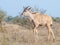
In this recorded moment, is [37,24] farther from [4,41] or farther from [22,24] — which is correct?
[22,24]

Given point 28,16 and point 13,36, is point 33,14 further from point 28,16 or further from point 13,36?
point 13,36

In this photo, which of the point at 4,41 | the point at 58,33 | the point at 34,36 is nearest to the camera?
the point at 4,41

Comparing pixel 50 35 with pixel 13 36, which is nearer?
pixel 13 36

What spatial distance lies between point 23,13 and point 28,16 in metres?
0.57

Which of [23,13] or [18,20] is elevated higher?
[23,13]

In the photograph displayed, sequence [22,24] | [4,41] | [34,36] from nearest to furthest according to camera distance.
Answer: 1. [4,41]
2. [34,36]
3. [22,24]

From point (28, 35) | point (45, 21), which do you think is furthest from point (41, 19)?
point (28, 35)

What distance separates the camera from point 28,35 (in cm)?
1555

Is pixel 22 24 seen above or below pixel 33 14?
below

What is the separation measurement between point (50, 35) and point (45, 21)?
961mm

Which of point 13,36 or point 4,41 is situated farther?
point 13,36


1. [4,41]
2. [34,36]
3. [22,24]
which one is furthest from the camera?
[22,24]

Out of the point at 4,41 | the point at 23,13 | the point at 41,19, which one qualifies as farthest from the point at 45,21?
the point at 4,41

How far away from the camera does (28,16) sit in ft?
54.1
